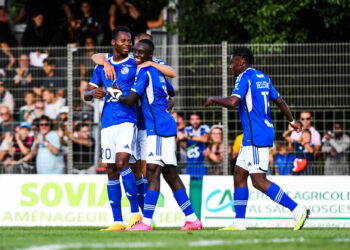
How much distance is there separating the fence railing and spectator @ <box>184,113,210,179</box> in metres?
0.09

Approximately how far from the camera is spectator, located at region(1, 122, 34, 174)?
1487cm

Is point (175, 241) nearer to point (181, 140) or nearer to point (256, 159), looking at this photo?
point (256, 159)

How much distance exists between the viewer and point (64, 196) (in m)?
14.2

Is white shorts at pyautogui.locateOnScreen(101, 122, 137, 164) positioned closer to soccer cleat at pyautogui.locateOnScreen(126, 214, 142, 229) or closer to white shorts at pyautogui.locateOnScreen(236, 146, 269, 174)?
soccer cleat at pyautogui.locateOnScreen(126, 214, 142, 229)

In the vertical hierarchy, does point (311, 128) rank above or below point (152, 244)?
above

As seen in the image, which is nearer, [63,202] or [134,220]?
[134,220]

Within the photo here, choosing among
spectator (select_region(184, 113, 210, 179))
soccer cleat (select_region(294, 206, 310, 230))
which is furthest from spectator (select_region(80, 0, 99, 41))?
soccer cleat (select_region(294, 206, 310, 230))

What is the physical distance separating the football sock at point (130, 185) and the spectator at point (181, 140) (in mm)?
4659

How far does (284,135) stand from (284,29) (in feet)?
12.0

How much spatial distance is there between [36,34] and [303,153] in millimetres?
6796

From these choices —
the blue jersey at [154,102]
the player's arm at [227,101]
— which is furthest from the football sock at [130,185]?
the player's arm at [227,101]

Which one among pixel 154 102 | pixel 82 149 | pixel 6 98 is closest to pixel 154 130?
pixel 154 102

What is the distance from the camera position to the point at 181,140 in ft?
47.9

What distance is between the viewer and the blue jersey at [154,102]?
9.52m
